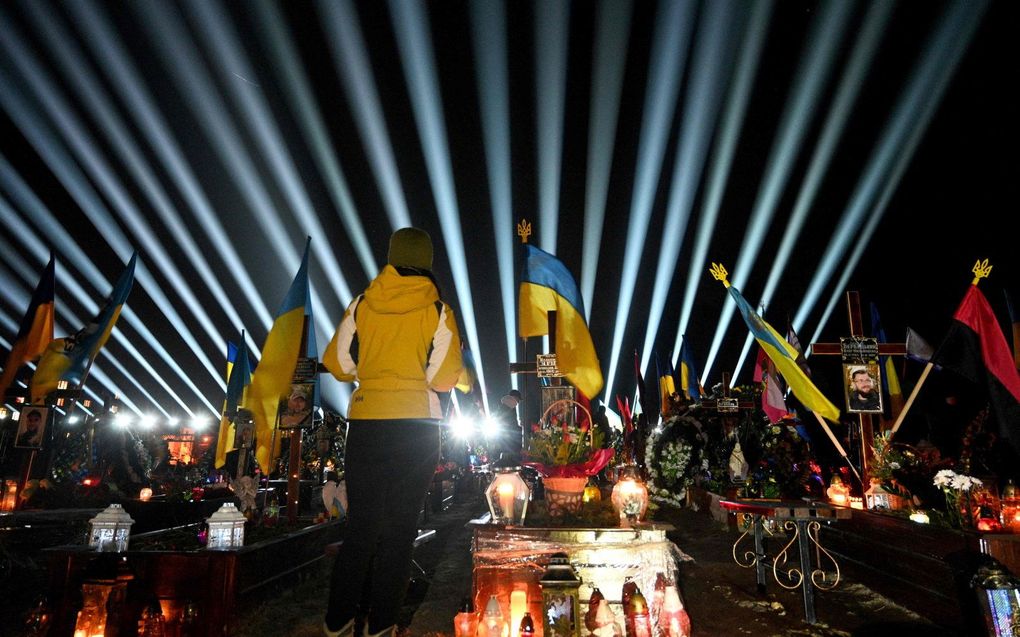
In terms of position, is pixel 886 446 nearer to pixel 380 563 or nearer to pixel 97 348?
pixel 380 563

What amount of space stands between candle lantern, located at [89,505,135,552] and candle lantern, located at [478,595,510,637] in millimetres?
3350

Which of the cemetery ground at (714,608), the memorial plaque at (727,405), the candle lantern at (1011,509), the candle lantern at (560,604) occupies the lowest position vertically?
the cemetery ground at (714,608)

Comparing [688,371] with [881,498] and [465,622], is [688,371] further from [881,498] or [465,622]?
[465,622]

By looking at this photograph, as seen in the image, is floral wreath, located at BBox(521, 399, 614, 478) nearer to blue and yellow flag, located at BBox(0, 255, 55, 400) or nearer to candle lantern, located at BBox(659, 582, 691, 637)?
candle lantern, located at BBox(659, 582, 691, 637)

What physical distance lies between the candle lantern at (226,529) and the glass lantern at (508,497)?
8.21 ft

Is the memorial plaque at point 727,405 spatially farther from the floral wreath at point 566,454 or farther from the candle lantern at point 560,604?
the candle lantern at point 560,604

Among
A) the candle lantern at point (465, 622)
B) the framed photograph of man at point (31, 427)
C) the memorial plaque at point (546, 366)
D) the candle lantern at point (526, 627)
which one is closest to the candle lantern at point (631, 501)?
the candle lantern at point (526, 627)

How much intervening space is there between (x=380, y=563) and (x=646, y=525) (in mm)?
2415

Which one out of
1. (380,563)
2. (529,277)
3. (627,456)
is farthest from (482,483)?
(380,563)

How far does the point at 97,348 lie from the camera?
338 inches

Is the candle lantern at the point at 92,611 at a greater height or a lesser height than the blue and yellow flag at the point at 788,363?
lesser

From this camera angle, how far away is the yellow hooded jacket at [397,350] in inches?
116

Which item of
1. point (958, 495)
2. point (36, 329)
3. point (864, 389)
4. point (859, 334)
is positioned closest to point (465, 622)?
point (958, 495)

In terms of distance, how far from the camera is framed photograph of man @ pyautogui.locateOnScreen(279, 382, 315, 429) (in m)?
6.89
